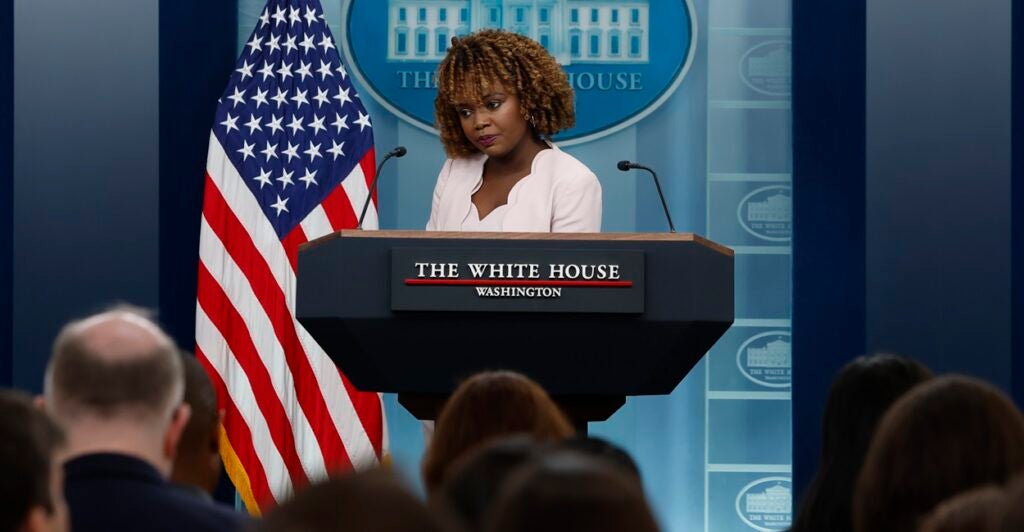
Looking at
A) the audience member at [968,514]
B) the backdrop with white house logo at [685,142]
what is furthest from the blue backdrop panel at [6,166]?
the audience member at [968,514]

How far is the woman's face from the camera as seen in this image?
4.57 metres

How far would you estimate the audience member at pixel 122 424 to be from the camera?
2.23m

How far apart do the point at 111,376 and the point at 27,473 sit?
2.48 feet

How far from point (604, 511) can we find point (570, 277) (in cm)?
250

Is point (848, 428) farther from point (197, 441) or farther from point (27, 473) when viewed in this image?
point (27, 473)

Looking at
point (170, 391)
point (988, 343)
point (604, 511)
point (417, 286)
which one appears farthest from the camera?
point (988, 343)

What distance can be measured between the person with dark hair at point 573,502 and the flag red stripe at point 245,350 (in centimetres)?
459

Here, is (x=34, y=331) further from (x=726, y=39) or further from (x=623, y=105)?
(x=726, y=39)

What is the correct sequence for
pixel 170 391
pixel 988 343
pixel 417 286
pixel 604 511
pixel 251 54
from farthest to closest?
pixel 251 54, pixel 988 343, pixel 417 286, pixel 170 391, pixel 604 511

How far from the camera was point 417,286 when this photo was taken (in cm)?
371

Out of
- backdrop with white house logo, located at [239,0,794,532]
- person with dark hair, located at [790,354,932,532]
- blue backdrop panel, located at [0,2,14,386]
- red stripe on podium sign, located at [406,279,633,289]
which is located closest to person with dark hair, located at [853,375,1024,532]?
person with dark hair, located at [790,354,932,532]

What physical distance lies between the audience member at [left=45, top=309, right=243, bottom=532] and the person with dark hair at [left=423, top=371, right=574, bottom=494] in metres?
0.36

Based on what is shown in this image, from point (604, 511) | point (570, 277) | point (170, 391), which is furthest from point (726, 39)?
point (604, 511)

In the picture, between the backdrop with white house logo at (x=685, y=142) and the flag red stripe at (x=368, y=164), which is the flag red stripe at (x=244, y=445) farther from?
the backdrop with white house logo at (x=685, y=142)
